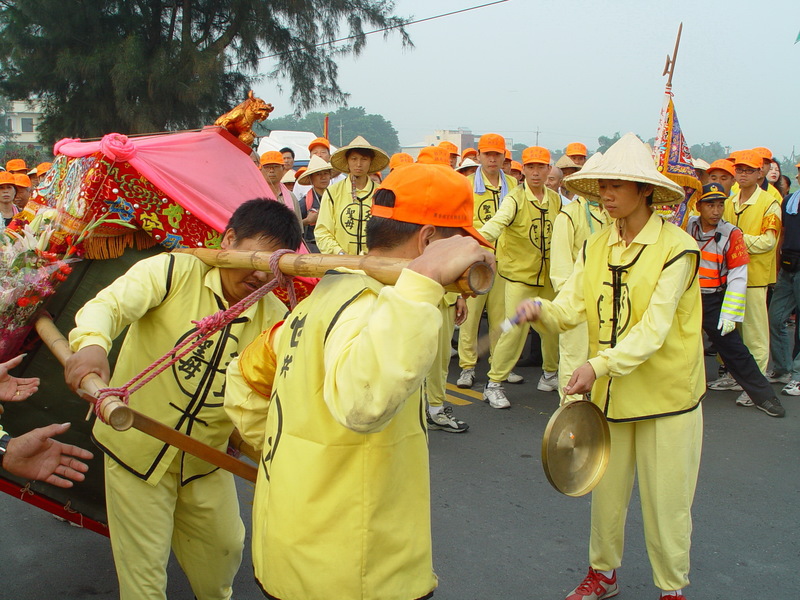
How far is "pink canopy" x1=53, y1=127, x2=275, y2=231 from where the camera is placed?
306 cm

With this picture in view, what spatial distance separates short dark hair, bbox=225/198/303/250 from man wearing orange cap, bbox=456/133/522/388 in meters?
4.22

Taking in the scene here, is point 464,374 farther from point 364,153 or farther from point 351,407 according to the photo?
point 351,407

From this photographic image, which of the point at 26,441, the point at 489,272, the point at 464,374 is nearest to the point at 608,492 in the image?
the point at 489,272

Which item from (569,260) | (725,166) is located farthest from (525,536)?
(725,166)

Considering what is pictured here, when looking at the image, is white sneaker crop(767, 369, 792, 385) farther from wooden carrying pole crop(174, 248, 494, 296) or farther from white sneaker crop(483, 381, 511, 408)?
wooden carrying pole crop(174, 248, 494, 296)

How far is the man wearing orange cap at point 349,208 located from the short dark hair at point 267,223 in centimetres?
333

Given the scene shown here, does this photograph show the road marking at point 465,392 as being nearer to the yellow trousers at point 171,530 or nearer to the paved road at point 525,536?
the paved road at point 525,536

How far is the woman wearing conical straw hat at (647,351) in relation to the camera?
121 inches

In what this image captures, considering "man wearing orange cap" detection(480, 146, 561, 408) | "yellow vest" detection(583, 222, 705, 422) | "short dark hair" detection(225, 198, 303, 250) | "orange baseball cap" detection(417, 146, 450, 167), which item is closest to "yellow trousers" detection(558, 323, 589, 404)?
"man wearing orange cap" detection(480, 146, 561, 408)

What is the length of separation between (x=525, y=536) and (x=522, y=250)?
301cm

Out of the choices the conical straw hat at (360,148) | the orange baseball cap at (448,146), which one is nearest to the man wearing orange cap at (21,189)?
the conical straw hat at (360,148)

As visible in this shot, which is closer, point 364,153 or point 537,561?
point 537,561

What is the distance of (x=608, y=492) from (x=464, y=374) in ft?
12.2

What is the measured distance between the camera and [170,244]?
10.6 ft
